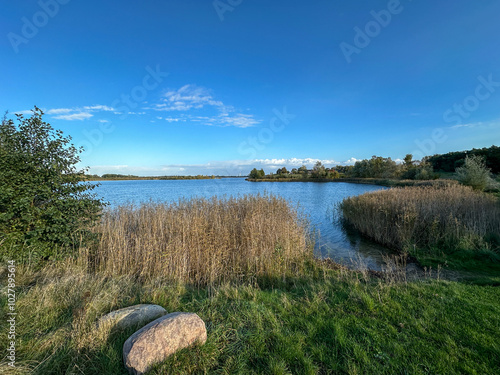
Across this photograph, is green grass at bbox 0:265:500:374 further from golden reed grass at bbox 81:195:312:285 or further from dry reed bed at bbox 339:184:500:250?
dry reed bed at bbox 339:184:500:250

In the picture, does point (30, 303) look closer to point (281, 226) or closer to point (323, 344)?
point (323, 344)

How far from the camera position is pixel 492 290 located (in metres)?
4.57

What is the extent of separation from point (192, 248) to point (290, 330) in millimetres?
3856

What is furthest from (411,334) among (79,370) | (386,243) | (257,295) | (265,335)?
(386,243)

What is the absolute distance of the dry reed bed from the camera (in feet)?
29.3

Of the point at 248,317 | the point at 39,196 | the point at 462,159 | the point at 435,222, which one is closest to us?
the point at 248,317

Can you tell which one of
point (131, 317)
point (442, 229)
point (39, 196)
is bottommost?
point (442, 229)

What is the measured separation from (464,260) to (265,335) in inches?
343

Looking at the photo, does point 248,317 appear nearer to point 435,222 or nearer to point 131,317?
point 131,317

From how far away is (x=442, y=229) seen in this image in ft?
31.4

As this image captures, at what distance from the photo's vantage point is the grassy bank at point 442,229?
7.62 m

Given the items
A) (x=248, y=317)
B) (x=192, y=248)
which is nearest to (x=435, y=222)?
(x=248, y=317)

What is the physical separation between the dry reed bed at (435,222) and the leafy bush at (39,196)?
500 inches

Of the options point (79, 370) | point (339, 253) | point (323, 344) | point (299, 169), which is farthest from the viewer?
point (299, 169)
